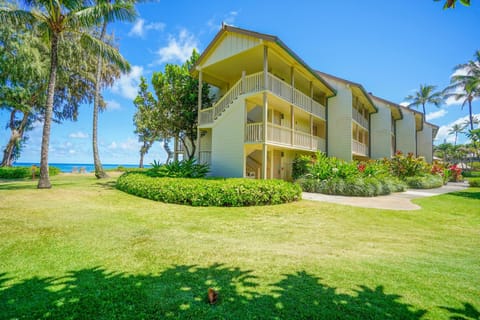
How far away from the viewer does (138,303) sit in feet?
8.36

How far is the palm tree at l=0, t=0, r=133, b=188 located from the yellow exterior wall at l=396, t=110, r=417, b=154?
1105 inches

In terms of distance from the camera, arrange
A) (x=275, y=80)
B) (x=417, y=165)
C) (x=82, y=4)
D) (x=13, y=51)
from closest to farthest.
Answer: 1. (x=82, y=4)
2. (x=275, y=80)
3. (x=13, y=51)
4. (x=417, y=165)

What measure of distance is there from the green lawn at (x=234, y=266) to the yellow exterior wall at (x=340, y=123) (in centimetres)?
1089

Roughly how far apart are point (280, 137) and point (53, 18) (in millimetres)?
12479

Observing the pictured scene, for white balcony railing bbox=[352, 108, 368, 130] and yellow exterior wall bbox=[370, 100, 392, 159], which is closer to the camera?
white balcony railing bbox=[352, 108, 368, 130]

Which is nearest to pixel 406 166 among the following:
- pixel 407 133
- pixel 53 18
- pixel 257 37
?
pixel 407 133

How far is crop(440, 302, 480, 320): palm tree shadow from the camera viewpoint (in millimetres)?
2373

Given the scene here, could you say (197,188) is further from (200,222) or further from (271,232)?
(271,232)

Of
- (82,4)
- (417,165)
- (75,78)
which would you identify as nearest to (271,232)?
(82,4)

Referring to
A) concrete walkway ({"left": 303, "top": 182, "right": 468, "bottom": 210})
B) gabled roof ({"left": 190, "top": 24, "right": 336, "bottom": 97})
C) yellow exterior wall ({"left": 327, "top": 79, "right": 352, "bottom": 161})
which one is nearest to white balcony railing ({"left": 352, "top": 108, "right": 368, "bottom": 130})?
yellow exterior wall ({"left": 327, "top": 79, "right": 352, "bottom": 161})

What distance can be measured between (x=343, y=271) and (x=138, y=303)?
116 inches

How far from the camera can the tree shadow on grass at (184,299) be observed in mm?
2369

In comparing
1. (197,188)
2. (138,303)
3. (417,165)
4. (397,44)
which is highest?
(397,44)

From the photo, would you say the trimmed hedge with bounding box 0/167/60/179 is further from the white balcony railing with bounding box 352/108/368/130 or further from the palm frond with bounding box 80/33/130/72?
the white balcony railing with bounding box 352/108/368/130
